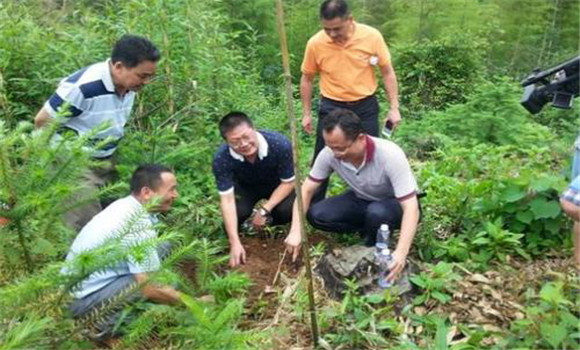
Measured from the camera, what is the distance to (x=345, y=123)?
3.32 m

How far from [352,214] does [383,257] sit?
0.67 meters

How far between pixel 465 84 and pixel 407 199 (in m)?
7.48

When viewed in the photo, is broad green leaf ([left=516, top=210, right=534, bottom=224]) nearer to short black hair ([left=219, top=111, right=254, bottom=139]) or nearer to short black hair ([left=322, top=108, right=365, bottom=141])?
short black hair ([left=322, top=108, right=365, bottom=141])

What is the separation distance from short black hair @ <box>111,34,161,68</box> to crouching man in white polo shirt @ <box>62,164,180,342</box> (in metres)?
0.88

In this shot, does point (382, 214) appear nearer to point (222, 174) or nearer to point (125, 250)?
point (222, 174)

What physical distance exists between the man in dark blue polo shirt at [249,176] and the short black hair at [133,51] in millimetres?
640

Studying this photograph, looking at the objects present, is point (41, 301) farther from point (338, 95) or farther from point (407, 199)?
point (338, 95)

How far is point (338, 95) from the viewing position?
473 cm

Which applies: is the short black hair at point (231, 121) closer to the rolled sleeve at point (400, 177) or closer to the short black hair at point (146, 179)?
the short black hair at point (146, 179)

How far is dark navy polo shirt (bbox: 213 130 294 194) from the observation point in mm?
4133

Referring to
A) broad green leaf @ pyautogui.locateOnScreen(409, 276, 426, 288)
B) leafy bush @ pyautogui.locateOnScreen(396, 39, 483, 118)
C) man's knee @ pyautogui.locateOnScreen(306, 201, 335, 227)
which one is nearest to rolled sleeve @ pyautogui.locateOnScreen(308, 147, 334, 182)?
man's knee @ pyautogui.locateOnScreen(306, 201, 335, 227)

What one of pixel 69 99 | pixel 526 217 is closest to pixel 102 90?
pixel 69 99

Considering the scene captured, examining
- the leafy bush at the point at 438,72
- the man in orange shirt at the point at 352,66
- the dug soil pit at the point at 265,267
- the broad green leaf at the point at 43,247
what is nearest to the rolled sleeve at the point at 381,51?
the man in orange shirt at the point at 352,66

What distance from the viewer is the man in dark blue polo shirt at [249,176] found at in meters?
3.86
